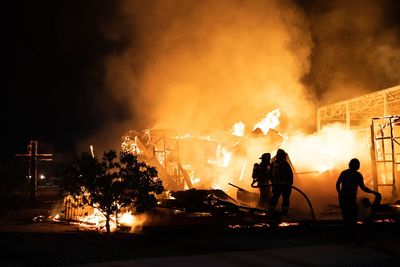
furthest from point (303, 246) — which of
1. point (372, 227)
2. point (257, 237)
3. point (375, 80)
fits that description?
point (375, 80)

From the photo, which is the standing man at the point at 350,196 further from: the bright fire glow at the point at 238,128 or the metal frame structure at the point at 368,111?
the bright fire glow at the point at 238,128

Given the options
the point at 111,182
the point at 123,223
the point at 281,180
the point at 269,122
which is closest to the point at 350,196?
the point at 281,180

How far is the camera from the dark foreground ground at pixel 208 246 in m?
6.14

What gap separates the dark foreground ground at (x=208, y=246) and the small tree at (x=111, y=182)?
664mm

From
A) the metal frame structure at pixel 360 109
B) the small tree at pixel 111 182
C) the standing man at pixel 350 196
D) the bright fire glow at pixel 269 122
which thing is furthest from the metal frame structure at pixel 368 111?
the small tree at pixel 111 182

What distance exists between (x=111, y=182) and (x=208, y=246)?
2639 millimetres

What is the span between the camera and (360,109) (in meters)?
21.0

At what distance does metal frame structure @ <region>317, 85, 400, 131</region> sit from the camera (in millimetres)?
18969

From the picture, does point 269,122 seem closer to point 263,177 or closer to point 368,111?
point 263,177

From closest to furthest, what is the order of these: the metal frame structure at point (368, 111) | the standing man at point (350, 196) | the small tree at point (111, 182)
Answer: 1. the standing man at point (350, 196)
2. the small tree at point (111, 182)
3. the metal frame structure at point (368, 111)

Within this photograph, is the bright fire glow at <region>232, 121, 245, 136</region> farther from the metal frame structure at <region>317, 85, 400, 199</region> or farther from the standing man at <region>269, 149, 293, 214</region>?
the standing man at <region>269, 149, 293, 214</region>

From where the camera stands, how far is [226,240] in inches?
308

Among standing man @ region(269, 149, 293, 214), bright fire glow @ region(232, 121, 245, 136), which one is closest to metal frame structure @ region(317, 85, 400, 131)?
bright fire glow @ region(232, 121, 245, 136)

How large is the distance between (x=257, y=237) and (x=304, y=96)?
51.8ft
